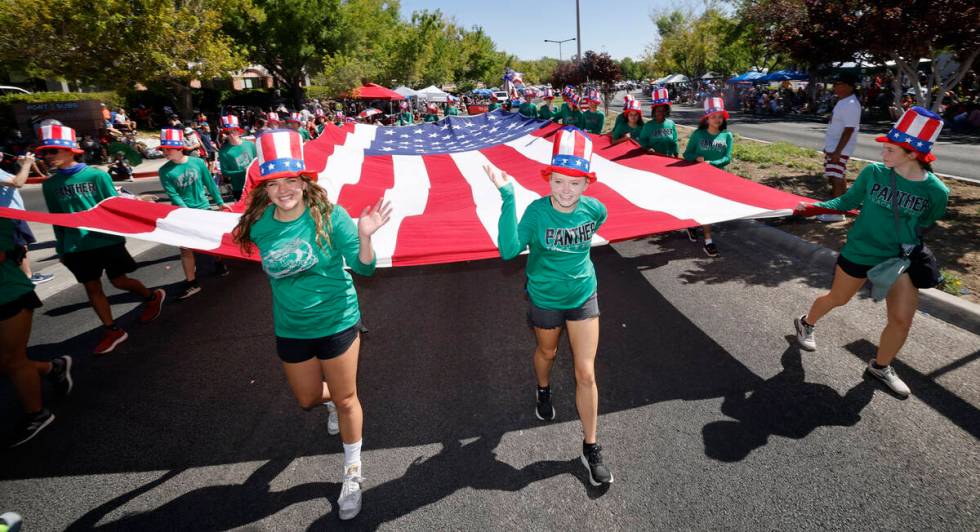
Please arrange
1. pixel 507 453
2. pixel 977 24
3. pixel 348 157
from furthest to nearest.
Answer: pixel 348 157
pixel 977 24
pixel 507 453

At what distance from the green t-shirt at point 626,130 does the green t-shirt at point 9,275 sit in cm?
716

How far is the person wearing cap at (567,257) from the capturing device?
262 centimetres

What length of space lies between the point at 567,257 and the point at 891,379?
2667 mm

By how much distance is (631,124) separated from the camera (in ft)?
25.6

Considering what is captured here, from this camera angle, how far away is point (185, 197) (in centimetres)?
540

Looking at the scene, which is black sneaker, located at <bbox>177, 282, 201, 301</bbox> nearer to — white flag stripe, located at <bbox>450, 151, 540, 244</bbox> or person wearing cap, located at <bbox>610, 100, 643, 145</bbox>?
white flag stripe, located at <bbox>450, 151, 540, 244</bbox>

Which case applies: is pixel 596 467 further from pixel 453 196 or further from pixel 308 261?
pixel 453 196

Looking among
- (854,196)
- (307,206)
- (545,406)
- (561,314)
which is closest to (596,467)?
(545,406)

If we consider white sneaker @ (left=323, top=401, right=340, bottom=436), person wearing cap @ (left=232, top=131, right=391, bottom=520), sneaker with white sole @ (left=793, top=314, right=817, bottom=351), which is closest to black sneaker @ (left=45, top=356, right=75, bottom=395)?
white sneaker @ (left=323, top=401, right=340, bottom=436)

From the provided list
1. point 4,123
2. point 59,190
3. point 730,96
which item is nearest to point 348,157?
point 59,190

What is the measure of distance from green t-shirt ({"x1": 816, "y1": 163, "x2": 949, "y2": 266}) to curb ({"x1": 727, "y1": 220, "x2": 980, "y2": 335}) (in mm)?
1771

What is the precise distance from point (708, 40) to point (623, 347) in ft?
168

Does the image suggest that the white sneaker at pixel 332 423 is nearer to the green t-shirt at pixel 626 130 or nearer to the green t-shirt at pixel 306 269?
the green t-shirt at pixel 306 269

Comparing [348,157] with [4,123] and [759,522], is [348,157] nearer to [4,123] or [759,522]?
[759,522]
